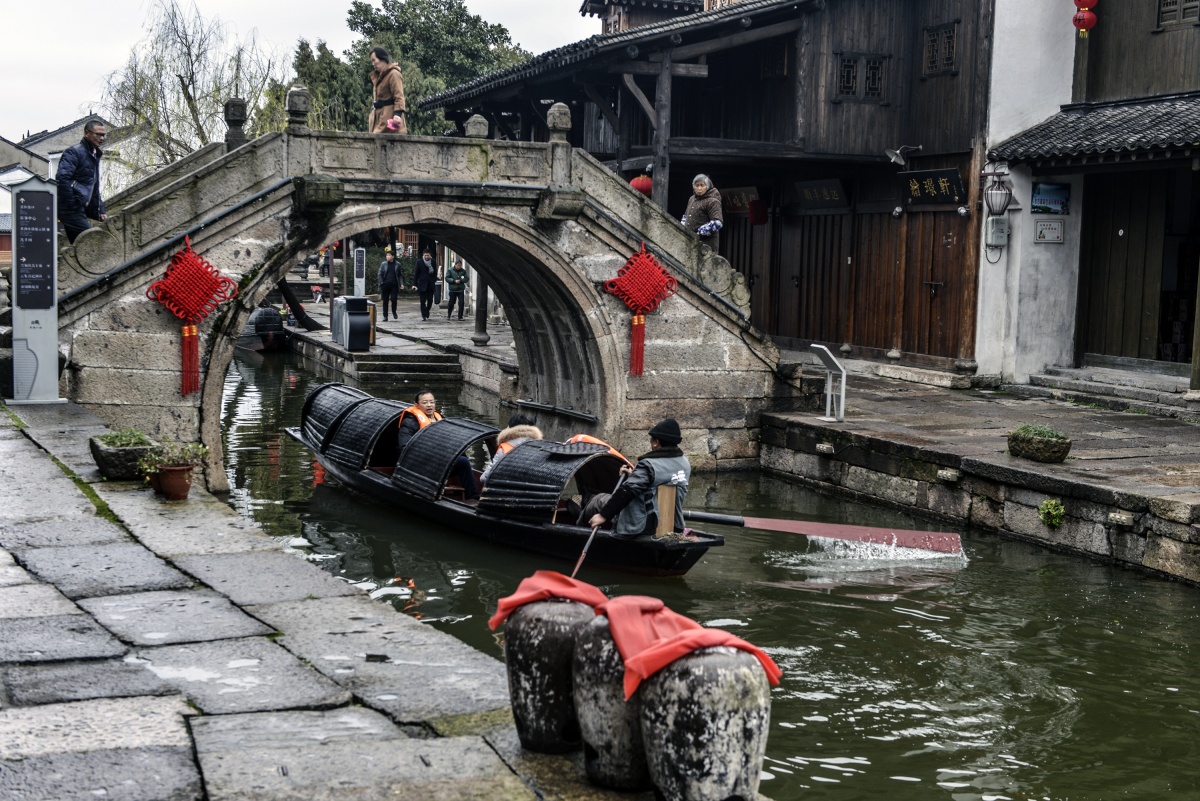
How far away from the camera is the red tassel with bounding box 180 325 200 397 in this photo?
13.3m

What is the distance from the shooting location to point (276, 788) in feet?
13.3

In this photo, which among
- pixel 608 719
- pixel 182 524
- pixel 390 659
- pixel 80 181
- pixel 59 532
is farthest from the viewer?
pixel 80 181

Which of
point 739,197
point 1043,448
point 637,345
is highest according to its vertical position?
point 739,197

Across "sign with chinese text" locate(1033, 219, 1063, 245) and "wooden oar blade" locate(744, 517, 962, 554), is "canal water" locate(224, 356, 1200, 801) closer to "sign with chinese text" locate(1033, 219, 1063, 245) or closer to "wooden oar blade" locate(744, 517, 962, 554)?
"wooden oar blade" locate(744, 517, 962, 554)

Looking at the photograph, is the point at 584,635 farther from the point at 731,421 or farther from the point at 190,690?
the point at 731,421

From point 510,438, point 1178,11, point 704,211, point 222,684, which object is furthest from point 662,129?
point 222,684

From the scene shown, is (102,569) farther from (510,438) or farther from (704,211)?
(704,211)

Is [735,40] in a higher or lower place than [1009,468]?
higher

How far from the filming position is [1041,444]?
40.0 ft

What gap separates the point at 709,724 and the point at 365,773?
3.66 feet

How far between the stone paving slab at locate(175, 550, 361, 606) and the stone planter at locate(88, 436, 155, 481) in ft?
6.77

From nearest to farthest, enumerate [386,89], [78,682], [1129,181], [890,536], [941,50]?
[78,682] < [890,536] < [386,89] < [1129,181] < [941,50]

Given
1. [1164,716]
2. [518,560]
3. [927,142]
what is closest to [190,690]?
[1164,716]

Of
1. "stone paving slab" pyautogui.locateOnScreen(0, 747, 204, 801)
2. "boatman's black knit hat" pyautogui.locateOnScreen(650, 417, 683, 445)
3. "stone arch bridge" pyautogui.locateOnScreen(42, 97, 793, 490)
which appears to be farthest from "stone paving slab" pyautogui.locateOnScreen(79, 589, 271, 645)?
"stone arch bridge" pyautogui.locateOnScreen(42, 97, 793, 490)
